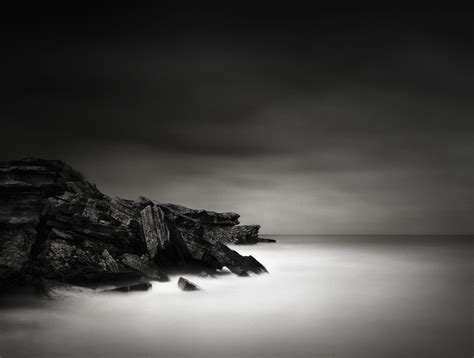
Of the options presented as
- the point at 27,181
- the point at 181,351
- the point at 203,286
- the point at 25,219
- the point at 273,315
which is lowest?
the point at 181,351

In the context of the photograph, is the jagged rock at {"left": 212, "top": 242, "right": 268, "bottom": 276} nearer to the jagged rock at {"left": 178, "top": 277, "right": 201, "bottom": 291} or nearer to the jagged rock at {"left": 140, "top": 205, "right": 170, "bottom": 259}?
the jagged rock at {"left": 140, "top": 205, "right": 170, "bottom": 259}

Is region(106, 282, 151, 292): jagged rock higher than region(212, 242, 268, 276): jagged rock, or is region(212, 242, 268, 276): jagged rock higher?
region(212, 242, 268, 276): jagged rock

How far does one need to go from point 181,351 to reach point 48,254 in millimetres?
8354

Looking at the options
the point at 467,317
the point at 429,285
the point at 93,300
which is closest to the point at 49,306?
the point at 93,300

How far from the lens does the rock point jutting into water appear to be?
13727 millimetres

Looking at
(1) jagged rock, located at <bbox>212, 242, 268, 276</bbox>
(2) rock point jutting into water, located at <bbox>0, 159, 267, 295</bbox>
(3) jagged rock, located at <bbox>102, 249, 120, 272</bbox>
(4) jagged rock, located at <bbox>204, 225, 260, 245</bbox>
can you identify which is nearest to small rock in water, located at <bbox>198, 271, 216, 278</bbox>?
(2) rock point jutting into water, located at <bbox>0, 159, 267, 295</bbox>

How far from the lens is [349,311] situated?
13.0 m

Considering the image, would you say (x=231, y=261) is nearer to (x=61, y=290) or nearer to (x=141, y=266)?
(x=141, y=266)

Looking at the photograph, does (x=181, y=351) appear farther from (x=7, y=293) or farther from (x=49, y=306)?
(x=7, y=293)

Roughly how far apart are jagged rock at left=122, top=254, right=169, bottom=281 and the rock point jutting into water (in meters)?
0.04

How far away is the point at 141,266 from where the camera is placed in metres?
16.2

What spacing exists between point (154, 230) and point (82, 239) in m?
3.53

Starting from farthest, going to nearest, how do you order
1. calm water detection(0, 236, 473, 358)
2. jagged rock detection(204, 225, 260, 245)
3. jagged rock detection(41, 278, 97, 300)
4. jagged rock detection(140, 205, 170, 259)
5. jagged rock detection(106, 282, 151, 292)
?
jagged rock detection(204, 225, 260, 245) < jagged rock detection(140, 205, 170, 259) < jagged rock detection(106, 282, 151, 292) < jagged rock detection(41, 278, 97, 300) < calm water detection(0, 236, 473, 358)

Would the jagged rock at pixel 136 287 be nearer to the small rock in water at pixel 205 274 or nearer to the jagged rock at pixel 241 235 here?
the small rock in water at pixel 205 274
